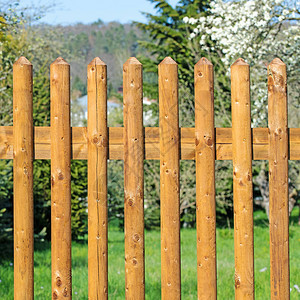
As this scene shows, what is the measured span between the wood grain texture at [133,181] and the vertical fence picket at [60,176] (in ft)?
1.18

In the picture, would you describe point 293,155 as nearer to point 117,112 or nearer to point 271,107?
point 271,107

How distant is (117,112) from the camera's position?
1641 cm

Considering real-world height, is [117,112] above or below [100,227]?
above

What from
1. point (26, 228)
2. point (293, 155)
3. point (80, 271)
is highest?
point (293, 155)

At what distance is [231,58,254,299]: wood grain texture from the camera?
2.96m

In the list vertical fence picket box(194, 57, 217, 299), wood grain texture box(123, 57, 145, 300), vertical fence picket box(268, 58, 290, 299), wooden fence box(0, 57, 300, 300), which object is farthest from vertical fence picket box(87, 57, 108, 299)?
vertical fence picket box(268, 58, 290, 299)

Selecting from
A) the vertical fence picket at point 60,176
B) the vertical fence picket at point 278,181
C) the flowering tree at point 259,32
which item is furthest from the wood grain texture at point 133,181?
the flowering tree at point 259,32

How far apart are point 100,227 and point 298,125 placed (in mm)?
10859

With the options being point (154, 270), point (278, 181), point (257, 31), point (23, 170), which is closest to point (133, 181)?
point (23, 170)

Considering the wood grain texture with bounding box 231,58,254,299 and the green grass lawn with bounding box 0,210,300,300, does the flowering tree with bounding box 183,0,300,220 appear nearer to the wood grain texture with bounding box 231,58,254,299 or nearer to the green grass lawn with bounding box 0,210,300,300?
the green grass lawn with bounding box 0,210,300,300

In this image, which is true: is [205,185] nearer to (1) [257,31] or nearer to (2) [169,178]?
(2) [169,178]

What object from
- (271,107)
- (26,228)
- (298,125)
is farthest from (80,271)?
(298,125)

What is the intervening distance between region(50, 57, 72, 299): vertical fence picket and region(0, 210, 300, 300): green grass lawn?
222 cm

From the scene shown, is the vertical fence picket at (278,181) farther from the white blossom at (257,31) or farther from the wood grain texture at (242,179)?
the white blossom at (257,31)
